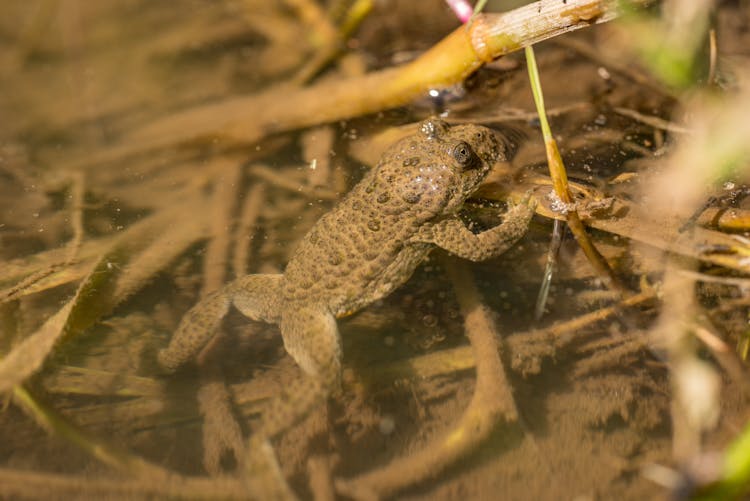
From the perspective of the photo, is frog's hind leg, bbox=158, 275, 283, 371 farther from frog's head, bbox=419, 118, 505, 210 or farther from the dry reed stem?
the dry reed stem

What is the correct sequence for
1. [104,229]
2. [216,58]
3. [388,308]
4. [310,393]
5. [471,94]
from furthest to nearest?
[216,58]
[471,94]
[104,229]
[388,308]
[310,393]

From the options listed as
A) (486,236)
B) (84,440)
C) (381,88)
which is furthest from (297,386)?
(381,88)

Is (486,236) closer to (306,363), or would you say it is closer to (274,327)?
(306,363)

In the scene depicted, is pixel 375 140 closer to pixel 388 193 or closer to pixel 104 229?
pixel 388 193

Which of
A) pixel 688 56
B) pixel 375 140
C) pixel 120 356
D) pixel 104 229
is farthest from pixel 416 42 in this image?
pixel 120 356

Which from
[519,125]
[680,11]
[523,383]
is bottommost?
[523,383]

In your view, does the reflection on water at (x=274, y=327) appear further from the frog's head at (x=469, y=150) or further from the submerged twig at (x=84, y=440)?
the frog's head at (x=469, y=150)

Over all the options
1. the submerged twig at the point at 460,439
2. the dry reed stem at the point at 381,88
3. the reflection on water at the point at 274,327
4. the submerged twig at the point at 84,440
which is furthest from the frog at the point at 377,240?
the submerged twig at the point at 460,439

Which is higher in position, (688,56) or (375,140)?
(688,56)
